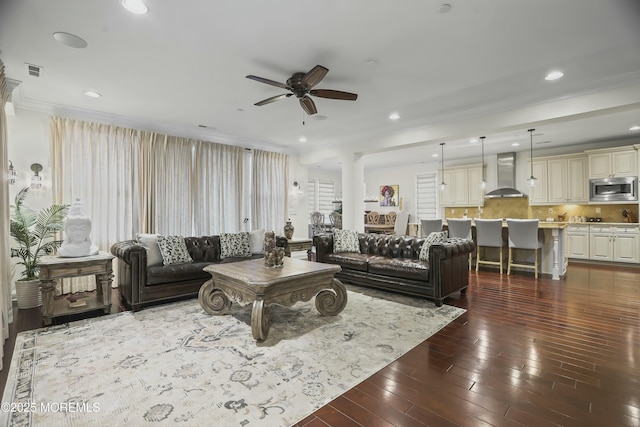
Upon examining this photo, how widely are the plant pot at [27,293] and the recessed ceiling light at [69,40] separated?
9.76ft

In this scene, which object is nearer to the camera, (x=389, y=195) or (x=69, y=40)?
(x=69, y=40)

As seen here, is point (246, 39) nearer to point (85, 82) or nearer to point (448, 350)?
point (85, 82)

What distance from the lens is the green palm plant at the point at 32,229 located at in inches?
149

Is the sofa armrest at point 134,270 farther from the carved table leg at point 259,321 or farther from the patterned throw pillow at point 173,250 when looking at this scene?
the carved table leg at point 259,321

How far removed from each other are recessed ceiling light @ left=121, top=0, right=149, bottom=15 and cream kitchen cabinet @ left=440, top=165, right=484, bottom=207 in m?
8.28

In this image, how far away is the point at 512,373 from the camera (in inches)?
87.7

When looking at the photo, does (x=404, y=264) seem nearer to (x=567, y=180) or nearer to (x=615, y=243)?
(x=615, y=243)

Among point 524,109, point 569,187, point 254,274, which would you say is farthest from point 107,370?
point 569,187

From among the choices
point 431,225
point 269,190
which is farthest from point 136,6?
point 431,225

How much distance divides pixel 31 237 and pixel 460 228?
23.3ft

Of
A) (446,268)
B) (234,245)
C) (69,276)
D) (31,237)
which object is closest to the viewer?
(69,276)

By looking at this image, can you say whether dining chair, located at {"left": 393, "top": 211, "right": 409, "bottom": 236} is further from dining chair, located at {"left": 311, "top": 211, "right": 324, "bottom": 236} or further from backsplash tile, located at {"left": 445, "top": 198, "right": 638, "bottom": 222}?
dining chair, located at {"left": 311, "top": 211, "right": 324, "bottom": 236}

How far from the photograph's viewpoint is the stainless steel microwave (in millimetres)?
6199

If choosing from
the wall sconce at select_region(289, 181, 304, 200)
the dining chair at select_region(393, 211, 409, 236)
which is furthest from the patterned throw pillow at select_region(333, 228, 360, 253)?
the dining chair at select_region(393, 211, 409, 236)
